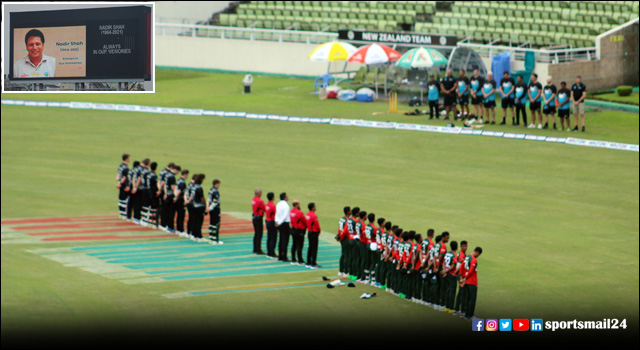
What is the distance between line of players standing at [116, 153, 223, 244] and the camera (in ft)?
73.8

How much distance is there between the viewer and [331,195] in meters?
27.7

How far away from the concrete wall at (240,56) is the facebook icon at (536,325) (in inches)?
1237

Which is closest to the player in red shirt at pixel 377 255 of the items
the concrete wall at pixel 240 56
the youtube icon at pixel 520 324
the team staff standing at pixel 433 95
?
the youtube icon at pixel 520 324

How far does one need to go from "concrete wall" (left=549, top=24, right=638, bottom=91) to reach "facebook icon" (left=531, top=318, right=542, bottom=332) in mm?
23772

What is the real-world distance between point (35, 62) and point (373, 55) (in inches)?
1364

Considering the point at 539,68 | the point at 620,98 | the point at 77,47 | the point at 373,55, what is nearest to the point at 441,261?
the point at 77,47

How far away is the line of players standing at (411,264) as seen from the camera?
1600 centimetres

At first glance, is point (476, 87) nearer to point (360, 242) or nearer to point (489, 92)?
point (489, 92)

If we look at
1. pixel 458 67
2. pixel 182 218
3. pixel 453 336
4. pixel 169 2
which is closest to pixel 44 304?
pixel 182 218

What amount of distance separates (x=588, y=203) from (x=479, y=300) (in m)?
9.19

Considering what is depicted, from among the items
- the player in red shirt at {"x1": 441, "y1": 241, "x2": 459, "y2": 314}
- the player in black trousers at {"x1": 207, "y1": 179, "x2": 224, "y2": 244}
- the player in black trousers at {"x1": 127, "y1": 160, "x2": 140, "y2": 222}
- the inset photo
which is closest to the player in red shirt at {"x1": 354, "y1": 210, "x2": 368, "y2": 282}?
the player in red shirt at {"x1": 441, "y1": 241, "x2": 459, "y2": 314}

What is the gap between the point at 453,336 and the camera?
15.6 m

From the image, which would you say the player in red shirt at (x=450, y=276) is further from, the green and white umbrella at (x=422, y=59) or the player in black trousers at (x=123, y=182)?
the green and white umbrella at (x=422, y=59)

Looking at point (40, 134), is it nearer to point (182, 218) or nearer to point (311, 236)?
point (182, 218)
